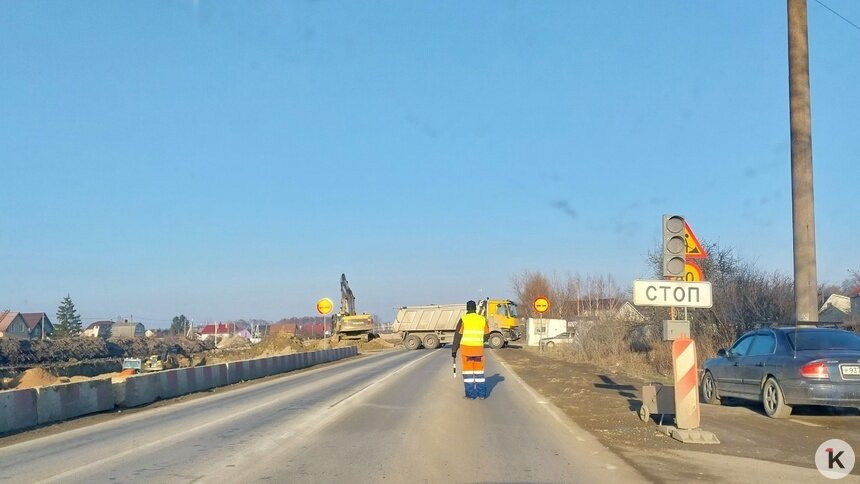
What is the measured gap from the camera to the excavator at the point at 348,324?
59562 millimetres

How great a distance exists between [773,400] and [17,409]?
13.1 meters

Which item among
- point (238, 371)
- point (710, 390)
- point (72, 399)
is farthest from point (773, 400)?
point (238, 371)

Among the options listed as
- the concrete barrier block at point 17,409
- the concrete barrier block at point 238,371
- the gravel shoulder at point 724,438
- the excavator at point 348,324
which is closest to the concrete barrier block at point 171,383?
the concrete barrier block at point 238,371

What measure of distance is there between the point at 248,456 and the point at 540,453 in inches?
146

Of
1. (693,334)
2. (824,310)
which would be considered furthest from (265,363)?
(824,310)

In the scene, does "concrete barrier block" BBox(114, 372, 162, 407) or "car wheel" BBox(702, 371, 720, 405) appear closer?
"car wheel" BBox(702, 371, 720, 405)

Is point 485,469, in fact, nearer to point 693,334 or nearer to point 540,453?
point 540,453

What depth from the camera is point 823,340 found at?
12.4 m

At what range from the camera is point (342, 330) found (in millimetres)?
59594

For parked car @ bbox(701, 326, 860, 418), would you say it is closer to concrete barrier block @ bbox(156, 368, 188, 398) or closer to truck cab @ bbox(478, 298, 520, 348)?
concrete barrier block @ bbox(156, 368, 188, 398)

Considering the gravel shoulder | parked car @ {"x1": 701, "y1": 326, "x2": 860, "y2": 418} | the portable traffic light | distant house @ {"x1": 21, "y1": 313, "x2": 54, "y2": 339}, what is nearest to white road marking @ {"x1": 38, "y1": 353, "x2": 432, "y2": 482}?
the gravel shoulder

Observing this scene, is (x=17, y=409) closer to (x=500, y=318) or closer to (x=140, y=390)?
A: (x=140, y=390)

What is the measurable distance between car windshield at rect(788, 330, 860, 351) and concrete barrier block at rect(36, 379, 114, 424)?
44.3 feet

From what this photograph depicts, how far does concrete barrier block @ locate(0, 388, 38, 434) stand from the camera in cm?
1358
